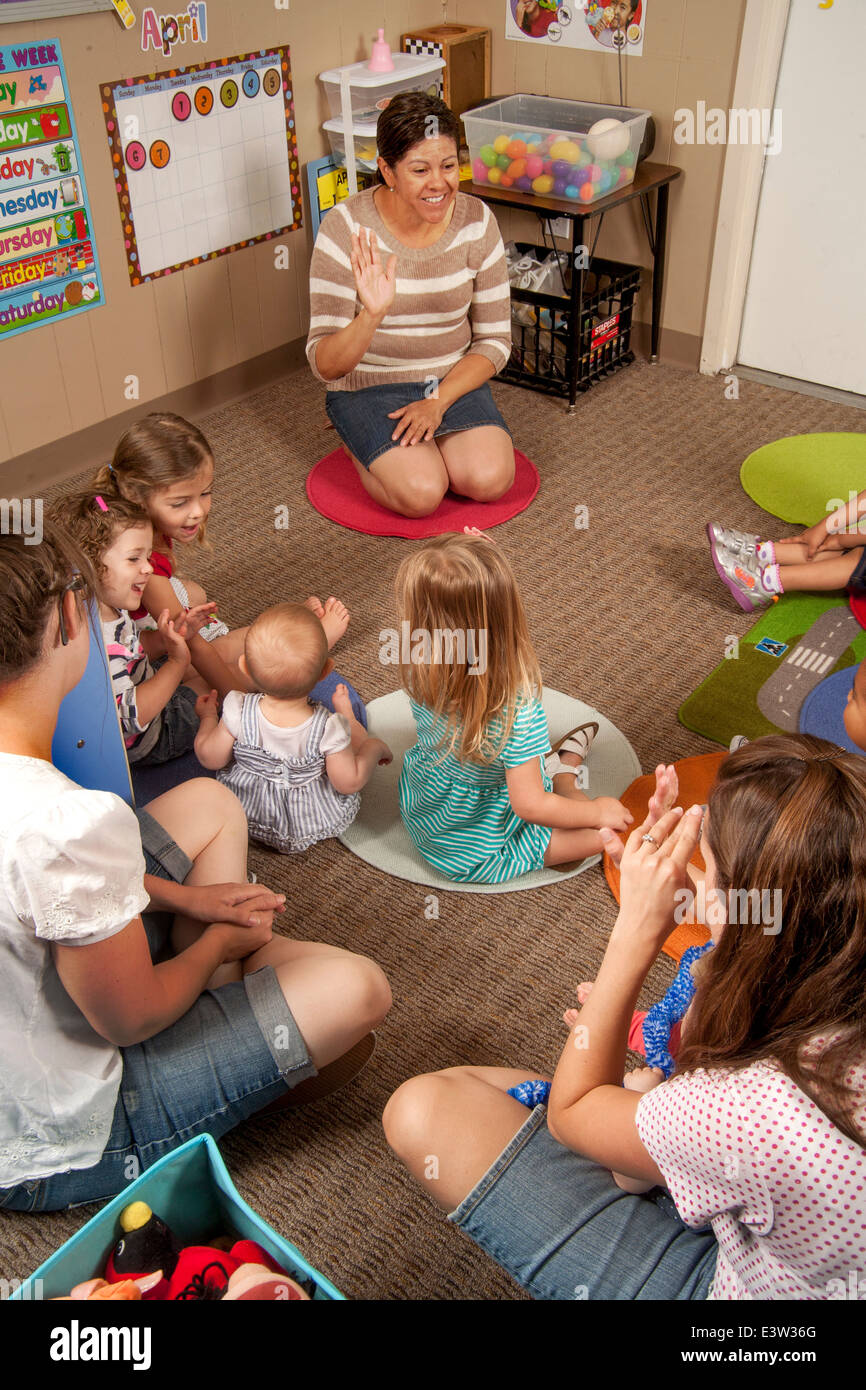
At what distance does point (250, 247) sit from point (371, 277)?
79 cm

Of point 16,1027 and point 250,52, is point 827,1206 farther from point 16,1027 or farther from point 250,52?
point 250,52

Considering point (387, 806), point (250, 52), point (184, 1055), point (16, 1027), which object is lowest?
point (387, 806)

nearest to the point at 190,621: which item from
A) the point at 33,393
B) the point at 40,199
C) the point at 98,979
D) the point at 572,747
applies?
the point at 572,747

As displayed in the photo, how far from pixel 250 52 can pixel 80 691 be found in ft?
7.15

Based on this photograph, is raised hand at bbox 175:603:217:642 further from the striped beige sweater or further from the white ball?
the white ball

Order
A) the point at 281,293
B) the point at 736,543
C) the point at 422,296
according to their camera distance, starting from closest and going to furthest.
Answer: the point at 736,543, the point at 422,296, the point at 281,293

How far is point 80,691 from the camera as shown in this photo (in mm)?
1387

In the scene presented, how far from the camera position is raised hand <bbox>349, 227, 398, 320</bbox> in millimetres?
2430

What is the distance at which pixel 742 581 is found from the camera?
7.73 ft

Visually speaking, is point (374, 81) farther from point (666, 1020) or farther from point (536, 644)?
point (666, 1020)

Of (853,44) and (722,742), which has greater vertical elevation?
(853,44)

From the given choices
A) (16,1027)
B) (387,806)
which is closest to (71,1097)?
(16,1027)

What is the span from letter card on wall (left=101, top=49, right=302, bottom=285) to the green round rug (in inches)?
57.5
